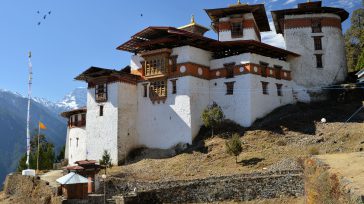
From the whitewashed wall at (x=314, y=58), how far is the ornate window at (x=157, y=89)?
13957mm

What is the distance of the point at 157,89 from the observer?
41531 millimetres

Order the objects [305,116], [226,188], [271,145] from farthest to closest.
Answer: [305,116]
[271,145]
[226,188]

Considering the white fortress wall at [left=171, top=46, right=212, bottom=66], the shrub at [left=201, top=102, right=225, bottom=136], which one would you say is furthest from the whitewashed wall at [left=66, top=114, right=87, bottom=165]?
the shrub at [left=201, top=102, right=225, bottom=136]

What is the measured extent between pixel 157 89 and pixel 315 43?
59.0ft

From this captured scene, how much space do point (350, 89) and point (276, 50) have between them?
27.4ft

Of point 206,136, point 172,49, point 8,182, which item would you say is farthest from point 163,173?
point 8,182

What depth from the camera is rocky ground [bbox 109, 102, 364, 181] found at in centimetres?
3045

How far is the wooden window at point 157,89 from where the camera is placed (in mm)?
41094

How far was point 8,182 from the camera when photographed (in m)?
40.2

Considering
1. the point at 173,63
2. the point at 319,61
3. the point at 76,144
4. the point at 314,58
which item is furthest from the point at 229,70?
the point at 76,144

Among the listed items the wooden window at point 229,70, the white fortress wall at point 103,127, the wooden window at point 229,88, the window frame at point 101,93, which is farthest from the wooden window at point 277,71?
the window frame at point 101,93

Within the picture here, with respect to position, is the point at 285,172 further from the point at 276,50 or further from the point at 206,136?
the point at 276,50

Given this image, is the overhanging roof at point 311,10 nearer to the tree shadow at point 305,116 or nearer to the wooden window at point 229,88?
the tree shadow at point 305,116

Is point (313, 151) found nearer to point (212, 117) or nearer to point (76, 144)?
point (212, 117)
